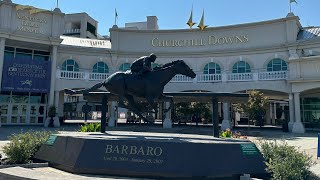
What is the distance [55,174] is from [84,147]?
1.04 metres

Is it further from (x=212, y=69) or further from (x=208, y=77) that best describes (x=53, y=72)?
(x=212, y=69)

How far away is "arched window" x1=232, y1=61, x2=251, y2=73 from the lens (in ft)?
103

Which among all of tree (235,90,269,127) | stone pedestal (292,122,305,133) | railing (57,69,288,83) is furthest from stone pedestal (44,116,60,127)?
stone pedestal (292,122,305,133)

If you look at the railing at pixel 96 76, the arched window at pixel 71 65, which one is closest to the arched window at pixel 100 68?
the railing at pixel 96 76

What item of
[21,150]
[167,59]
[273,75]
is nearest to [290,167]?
[21,150]

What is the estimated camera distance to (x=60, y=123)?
1309 inches

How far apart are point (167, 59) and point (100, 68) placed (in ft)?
26.9

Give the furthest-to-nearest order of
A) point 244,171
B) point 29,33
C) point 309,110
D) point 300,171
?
point 309,110 → point 29,33 → point 244,171 → point 300,171

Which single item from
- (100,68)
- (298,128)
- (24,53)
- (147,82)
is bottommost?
(298,128)

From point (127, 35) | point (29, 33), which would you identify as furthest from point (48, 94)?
point (127, 35)

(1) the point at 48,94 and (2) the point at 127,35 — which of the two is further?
(2) the point at 127,35

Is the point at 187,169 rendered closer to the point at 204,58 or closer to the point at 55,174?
the point at 55,174

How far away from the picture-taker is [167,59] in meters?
34.0

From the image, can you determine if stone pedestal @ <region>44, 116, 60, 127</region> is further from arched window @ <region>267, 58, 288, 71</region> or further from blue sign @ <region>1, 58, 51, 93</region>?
arched window @ <region>267, 58, 288, 71</region>
